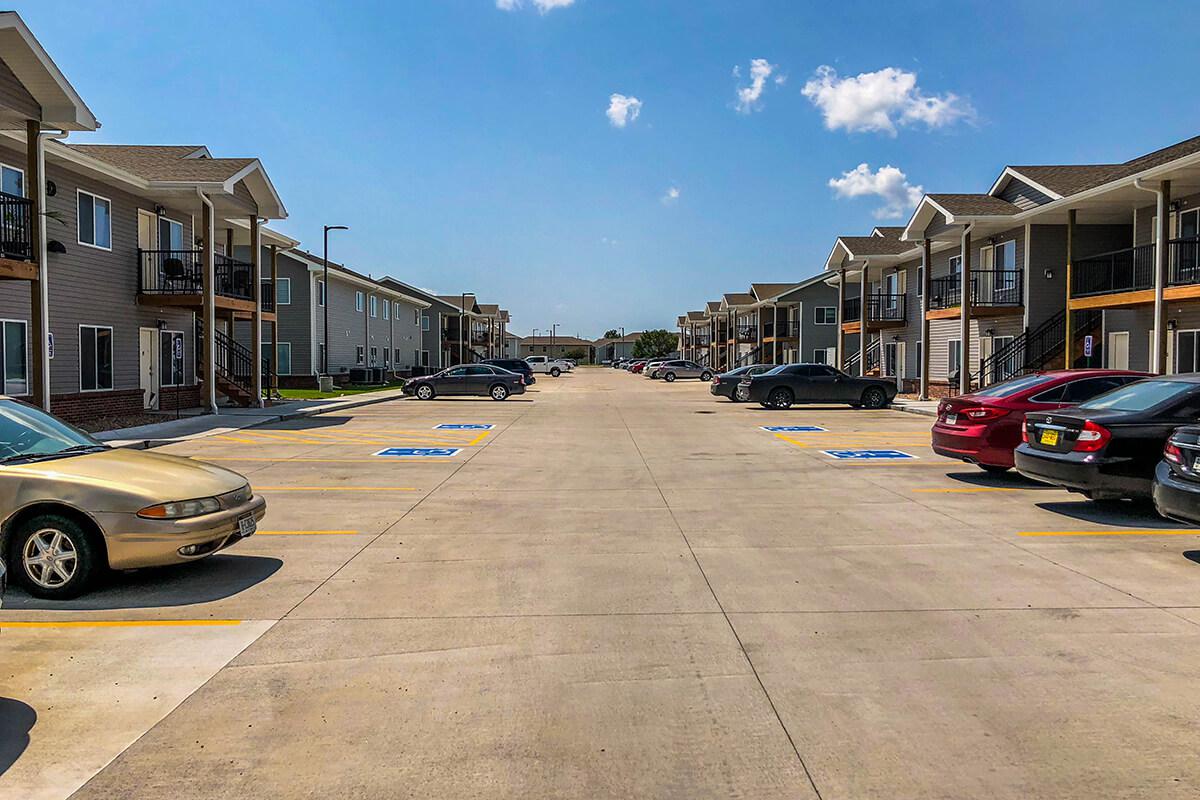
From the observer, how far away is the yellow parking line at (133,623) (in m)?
6.07

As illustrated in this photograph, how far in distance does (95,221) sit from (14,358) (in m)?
4.66

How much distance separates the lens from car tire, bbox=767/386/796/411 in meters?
30.8

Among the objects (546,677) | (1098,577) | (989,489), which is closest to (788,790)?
(546,677)

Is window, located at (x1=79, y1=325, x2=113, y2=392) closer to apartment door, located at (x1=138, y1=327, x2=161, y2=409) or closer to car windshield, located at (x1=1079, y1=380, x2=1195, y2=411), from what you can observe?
apartment door, located at (x1=138, y1=327, x2=161, y2=409)

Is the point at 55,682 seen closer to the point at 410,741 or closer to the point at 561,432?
the point at 410,741

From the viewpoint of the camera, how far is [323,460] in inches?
611

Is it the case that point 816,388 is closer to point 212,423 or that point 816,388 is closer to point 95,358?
point 212,423

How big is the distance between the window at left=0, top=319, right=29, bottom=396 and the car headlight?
15.2 metres

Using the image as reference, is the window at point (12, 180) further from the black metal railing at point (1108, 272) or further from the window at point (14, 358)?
the black metal railing at point (1108, 272)

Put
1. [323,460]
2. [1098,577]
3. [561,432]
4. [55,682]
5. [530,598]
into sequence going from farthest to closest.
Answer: [561,432], [323,460], [1098,577], [530,598], [55,682]

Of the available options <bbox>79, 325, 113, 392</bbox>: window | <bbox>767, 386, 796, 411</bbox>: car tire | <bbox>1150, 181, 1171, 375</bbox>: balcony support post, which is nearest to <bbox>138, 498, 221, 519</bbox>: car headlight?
<bbox>79, 325, 113, 392</bbox>: window

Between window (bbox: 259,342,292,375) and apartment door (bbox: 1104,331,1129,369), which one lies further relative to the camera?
window (bbox: 259,342,292,375)

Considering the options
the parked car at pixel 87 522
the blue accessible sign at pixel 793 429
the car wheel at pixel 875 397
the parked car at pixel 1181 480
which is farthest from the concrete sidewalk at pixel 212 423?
the car wheel at pixel 875 397

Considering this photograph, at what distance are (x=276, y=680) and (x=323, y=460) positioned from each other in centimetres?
1087
